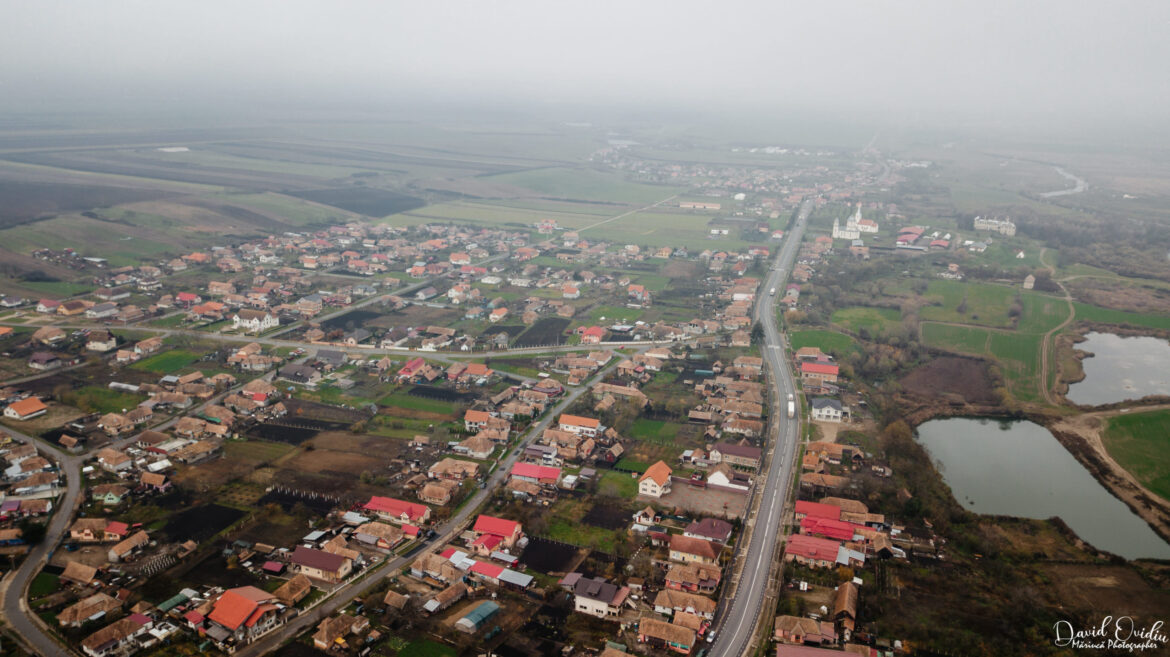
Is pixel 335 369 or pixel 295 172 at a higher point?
pixel 295 172

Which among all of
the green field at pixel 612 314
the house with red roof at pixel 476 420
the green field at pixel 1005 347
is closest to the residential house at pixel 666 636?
the house with red roof at pixel 476 420

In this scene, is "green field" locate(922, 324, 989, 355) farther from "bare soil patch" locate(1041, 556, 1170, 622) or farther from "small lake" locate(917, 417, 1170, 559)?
"bare soil patch" locate(1041, 556, 1170, 622)

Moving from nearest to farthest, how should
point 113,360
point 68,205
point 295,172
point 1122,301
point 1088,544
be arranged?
point 1088,544 < point 113,360 < point 1122,301 < point 68,205 < point 295,172

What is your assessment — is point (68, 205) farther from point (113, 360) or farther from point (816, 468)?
point (816, 468)

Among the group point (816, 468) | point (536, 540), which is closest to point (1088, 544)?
point (816, 468)

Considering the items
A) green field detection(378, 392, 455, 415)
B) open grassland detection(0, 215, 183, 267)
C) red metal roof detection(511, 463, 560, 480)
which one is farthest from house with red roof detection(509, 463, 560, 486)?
open grassland detection(0, 215, 183, 267)

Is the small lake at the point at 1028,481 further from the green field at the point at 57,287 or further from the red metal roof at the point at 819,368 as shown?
the green field at the point at 57,287
